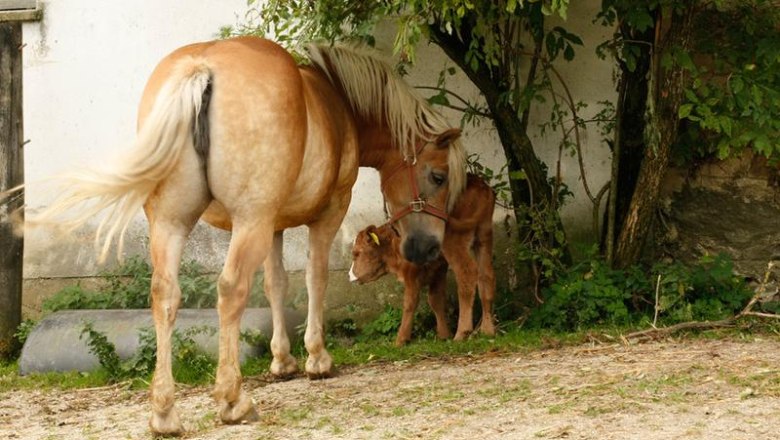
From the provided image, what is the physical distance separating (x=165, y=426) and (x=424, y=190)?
2.71 meters

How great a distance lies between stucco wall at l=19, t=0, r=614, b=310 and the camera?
31.8 ft

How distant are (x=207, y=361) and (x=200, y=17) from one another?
136 inches

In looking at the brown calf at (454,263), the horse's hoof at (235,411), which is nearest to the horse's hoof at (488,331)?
the brown calf at (454,263)

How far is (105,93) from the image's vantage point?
33.1ft

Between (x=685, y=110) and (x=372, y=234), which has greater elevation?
(x=685, y=110)

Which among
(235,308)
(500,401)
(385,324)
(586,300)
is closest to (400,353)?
(385,324)

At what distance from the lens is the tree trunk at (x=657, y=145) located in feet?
27.0

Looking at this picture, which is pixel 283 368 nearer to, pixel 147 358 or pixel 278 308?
pixel 278 308

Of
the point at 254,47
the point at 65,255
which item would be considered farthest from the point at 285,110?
the point at 65,255

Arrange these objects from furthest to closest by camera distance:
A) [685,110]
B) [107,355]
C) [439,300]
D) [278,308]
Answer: [439,300] < [685,110] < [107,355] < [278,308]

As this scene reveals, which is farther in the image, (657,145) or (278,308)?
(657,145)

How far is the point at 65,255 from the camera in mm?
10133

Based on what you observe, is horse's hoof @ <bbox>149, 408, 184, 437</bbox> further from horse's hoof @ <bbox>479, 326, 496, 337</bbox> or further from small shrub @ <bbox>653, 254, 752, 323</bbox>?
small shrub @ <bbox>653, 254, 752, 323</bbox>

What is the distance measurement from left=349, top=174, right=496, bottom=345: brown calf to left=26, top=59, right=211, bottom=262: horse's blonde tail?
3.29m
